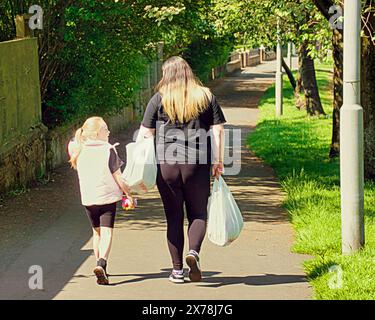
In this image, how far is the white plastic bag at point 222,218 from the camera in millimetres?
8195

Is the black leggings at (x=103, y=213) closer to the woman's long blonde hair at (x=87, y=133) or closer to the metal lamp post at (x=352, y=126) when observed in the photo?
the woman's long blonde hair at (x=87, y=133)

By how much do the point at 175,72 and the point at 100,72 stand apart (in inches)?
356

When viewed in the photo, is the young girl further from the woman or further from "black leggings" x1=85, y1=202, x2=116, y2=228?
the woman

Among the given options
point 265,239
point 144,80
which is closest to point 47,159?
point 265,239

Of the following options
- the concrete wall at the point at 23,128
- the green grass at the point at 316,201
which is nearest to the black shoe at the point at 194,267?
the green grass at the point at 316,201

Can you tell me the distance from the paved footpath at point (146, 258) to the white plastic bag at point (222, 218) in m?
0.36

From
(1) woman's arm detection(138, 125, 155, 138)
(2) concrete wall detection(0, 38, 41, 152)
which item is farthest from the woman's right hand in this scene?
(2) concrete wall detection(0, 38, 41, 152)

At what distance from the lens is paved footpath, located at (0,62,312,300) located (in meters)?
7.83

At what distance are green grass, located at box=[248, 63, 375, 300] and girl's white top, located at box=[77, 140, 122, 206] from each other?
1.77 metres

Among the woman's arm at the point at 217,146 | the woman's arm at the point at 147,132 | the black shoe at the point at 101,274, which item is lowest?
the black shoe at the point at 101,274

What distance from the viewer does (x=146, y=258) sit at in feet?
30.1

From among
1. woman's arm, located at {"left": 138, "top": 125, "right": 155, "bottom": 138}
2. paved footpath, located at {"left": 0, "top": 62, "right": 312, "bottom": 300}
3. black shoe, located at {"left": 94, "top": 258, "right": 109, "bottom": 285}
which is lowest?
paved footpath, located at {"left": 0, "top": 62, "right": 312, "bottom": 300}

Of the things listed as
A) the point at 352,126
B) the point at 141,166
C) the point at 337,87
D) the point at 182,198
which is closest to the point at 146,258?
the point at 182,198
